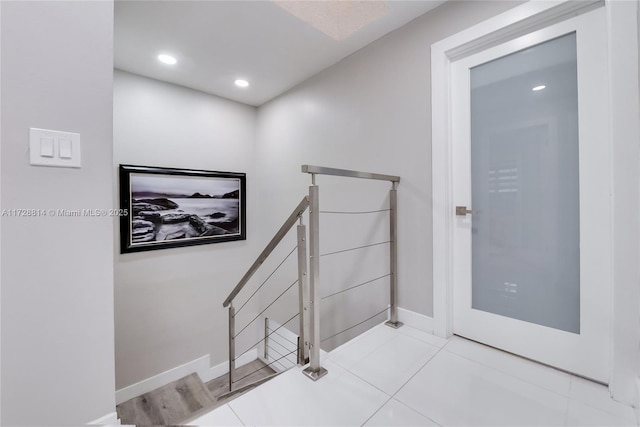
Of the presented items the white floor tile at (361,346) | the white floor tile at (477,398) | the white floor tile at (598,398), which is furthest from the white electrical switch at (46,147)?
the white floor tile at (598,398)

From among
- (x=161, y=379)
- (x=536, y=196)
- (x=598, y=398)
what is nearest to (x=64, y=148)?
(x=536, y=196)

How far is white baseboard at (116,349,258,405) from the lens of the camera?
8.02ft

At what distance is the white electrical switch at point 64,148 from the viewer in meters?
0.93

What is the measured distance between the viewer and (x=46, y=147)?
2.98 feet

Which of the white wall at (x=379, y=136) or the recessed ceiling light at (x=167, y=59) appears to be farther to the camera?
the recessed ceiling light at (x=167, y=59)

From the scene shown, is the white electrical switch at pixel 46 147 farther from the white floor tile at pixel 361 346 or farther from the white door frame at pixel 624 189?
the white door frame at pixel 624 189

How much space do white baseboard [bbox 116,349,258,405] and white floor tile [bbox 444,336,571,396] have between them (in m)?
2.64

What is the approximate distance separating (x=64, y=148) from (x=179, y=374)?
2.73m

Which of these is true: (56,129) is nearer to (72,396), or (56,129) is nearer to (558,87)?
(72,396)

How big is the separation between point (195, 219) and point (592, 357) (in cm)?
319

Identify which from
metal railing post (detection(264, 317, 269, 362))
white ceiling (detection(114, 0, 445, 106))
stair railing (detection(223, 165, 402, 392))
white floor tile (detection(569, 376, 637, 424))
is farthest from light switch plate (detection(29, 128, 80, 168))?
metal railing post (detection(264, 317, 269, 362))

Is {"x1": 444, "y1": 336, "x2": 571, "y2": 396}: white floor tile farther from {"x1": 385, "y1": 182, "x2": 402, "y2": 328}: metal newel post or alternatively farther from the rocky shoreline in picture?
the rocky shoreline in picture

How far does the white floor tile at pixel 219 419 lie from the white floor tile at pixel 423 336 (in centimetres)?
111

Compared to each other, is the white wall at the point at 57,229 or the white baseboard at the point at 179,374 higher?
the white wall at the point at 57,229
